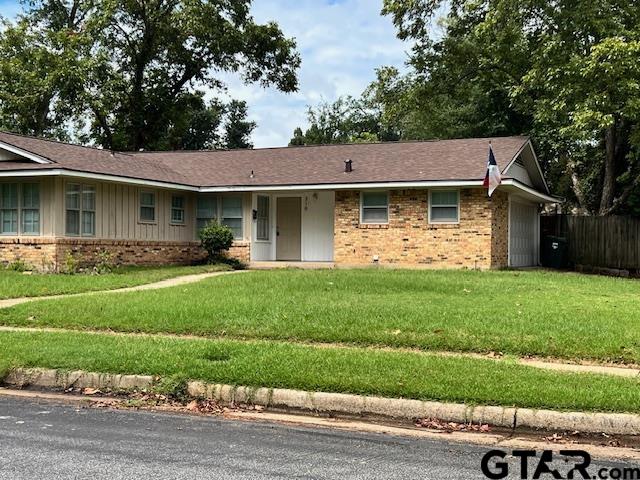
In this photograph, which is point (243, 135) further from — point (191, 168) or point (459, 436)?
point (459, 436)

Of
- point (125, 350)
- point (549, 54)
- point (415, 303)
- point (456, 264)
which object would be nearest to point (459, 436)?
point (125, 350)

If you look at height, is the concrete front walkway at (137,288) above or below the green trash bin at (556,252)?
below

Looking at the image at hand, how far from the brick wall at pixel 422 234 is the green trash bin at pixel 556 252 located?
3.76 metres

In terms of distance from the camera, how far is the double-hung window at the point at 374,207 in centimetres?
2152

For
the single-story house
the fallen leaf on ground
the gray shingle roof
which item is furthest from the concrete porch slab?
the fallen leaf on ground

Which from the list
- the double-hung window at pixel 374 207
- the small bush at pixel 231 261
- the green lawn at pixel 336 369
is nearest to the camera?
the green lawn at pixel 336 369

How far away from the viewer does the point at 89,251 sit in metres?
19.4

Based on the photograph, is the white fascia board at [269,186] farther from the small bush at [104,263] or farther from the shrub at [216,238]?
the small bush at [104,263]

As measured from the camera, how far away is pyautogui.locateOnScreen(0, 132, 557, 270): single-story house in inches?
744

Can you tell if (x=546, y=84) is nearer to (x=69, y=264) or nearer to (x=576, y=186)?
(x=576, y=186)

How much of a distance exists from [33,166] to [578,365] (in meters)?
14.7

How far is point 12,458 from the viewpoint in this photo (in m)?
5.21

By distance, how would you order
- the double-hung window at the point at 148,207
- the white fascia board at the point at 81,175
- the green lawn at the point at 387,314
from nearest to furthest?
1. the green lawn at the point at 387,314
2. the white fascia board at the point at 81,175
3. the double-hung window at the point at 148,207

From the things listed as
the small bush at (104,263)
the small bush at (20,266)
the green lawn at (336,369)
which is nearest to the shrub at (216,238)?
the small bush at (104,263)
